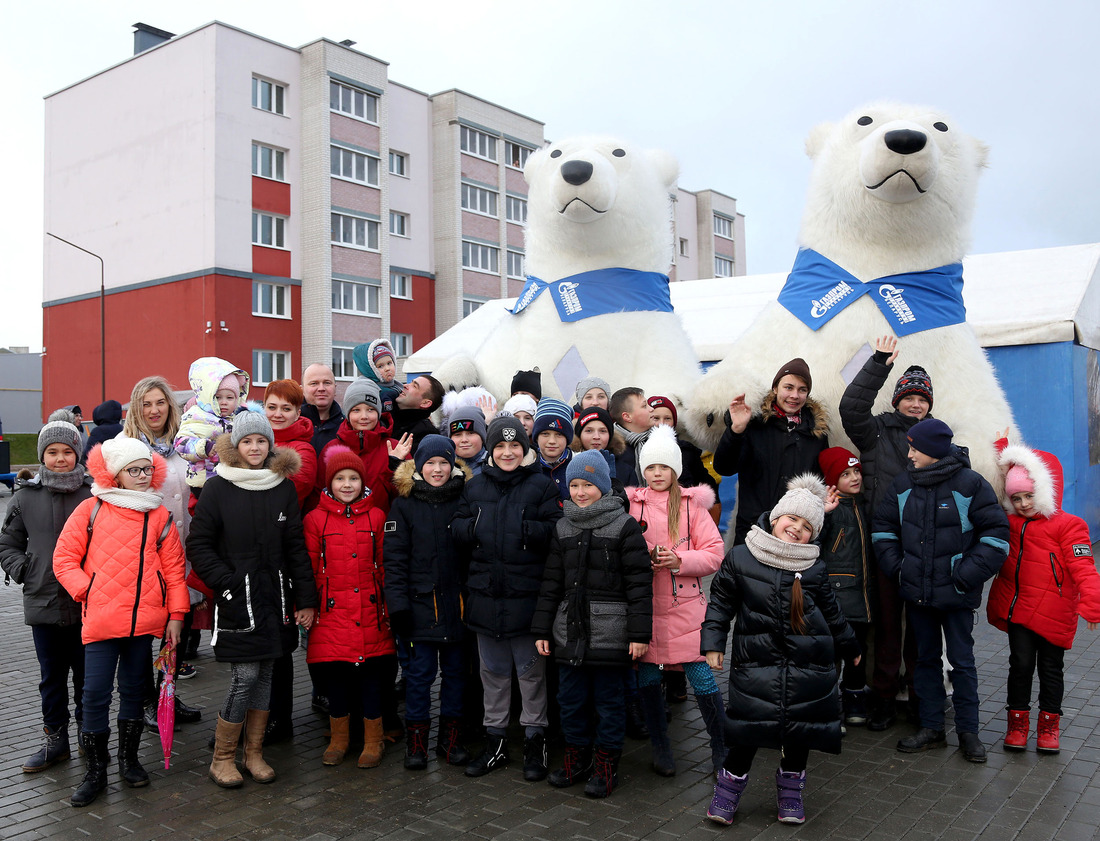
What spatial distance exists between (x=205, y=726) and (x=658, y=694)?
2.48 metres

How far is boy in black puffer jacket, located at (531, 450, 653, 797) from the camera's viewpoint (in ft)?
12.4

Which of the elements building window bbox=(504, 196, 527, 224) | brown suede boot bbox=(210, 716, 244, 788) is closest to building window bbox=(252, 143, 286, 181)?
building window bbox=(504, 196, 527, 224)

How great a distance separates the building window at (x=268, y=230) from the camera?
91.8ft

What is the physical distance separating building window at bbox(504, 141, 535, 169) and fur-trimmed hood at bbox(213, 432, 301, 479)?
3357cm

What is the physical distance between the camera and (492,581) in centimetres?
401

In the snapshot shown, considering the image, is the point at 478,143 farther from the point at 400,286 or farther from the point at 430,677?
the point at 430,677

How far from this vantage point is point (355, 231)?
30.4 m

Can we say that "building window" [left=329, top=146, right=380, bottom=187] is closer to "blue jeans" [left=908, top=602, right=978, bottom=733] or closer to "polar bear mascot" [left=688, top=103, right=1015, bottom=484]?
"polar bear mascot" [left=688, top=103, right=1015, bottom=484]

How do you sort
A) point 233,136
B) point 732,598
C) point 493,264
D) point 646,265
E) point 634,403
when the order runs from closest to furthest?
point 732,598
point 634,403
point 646,265
point 233,136
point 493,264

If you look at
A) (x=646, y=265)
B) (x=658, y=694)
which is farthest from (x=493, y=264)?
(x=658, y=694)

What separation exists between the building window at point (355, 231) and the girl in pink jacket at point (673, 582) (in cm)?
2731

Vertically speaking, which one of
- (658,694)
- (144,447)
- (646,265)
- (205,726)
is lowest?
(205,726)

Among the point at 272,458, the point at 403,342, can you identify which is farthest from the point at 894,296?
the point at 403,342

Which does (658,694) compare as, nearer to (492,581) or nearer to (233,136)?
(492,581)
